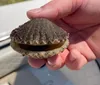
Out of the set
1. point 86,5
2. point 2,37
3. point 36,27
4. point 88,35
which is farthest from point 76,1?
point 2,37

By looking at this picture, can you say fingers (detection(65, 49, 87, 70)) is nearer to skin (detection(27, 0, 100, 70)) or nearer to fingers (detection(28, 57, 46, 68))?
skin (detection(27, 0, 100, 70))

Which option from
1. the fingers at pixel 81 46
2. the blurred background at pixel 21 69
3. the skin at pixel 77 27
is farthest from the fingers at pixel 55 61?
the blurred background at pixel 21 69

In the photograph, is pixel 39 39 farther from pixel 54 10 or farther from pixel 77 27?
pixel 77 27

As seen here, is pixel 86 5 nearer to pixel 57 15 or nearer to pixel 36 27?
pixel 57 15

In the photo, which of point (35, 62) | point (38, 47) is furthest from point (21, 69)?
point (38, 47)

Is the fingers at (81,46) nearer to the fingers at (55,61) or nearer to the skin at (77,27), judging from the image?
the skin at (77,27)

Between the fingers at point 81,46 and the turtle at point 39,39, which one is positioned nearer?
the turtle at point 39,39
